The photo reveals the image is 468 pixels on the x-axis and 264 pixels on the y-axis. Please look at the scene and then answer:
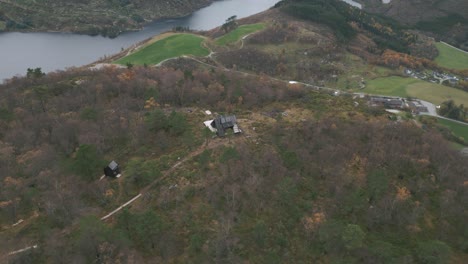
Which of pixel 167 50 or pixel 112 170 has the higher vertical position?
pixel 112 170

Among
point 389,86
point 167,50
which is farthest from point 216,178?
point 167,50

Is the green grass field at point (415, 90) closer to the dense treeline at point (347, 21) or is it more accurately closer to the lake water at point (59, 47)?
the dense treeline at point (347, 21)

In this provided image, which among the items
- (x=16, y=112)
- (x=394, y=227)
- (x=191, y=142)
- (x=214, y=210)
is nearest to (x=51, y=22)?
(x=16, y=112)

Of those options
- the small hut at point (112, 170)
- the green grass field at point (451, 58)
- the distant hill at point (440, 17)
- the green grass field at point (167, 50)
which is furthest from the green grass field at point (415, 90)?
the small hut at point (112, 170)

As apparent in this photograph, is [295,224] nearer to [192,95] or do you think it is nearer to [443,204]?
[443,204]

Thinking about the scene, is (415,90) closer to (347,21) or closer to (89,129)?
(347,21)

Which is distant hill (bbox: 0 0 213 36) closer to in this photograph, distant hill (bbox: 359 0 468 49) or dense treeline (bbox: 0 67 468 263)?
distant hill (bbox: 359 0 468 49)
